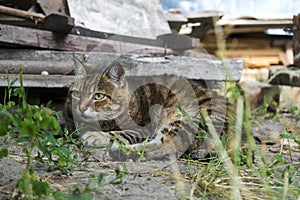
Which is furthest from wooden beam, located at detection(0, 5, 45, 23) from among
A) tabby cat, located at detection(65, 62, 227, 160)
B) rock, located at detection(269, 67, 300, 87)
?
rock, located at detection(269, 67, 300, 87)

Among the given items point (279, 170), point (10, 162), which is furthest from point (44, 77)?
point (279, 170)

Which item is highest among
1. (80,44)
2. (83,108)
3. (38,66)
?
(80,44)

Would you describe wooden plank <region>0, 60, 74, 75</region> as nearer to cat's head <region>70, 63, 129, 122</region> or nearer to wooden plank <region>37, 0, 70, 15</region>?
cat's head <region>70, 63, 129, 122</region>

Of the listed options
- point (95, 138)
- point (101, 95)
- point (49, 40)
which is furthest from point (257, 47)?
point (95, 138)

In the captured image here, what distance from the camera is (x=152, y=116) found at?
2.71 metres

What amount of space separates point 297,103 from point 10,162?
12.5 ft

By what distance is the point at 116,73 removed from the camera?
276cm

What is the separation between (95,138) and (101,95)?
363mm

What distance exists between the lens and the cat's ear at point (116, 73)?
8.92 feet

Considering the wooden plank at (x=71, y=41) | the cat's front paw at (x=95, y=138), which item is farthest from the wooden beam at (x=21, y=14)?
the cat's front paw at (x=95, y=138)

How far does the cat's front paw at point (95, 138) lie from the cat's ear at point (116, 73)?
41 cm

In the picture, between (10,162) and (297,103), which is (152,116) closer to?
(10,162)

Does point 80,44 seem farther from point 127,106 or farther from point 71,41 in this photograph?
point 127,106

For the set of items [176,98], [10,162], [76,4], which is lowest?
[10,162]
